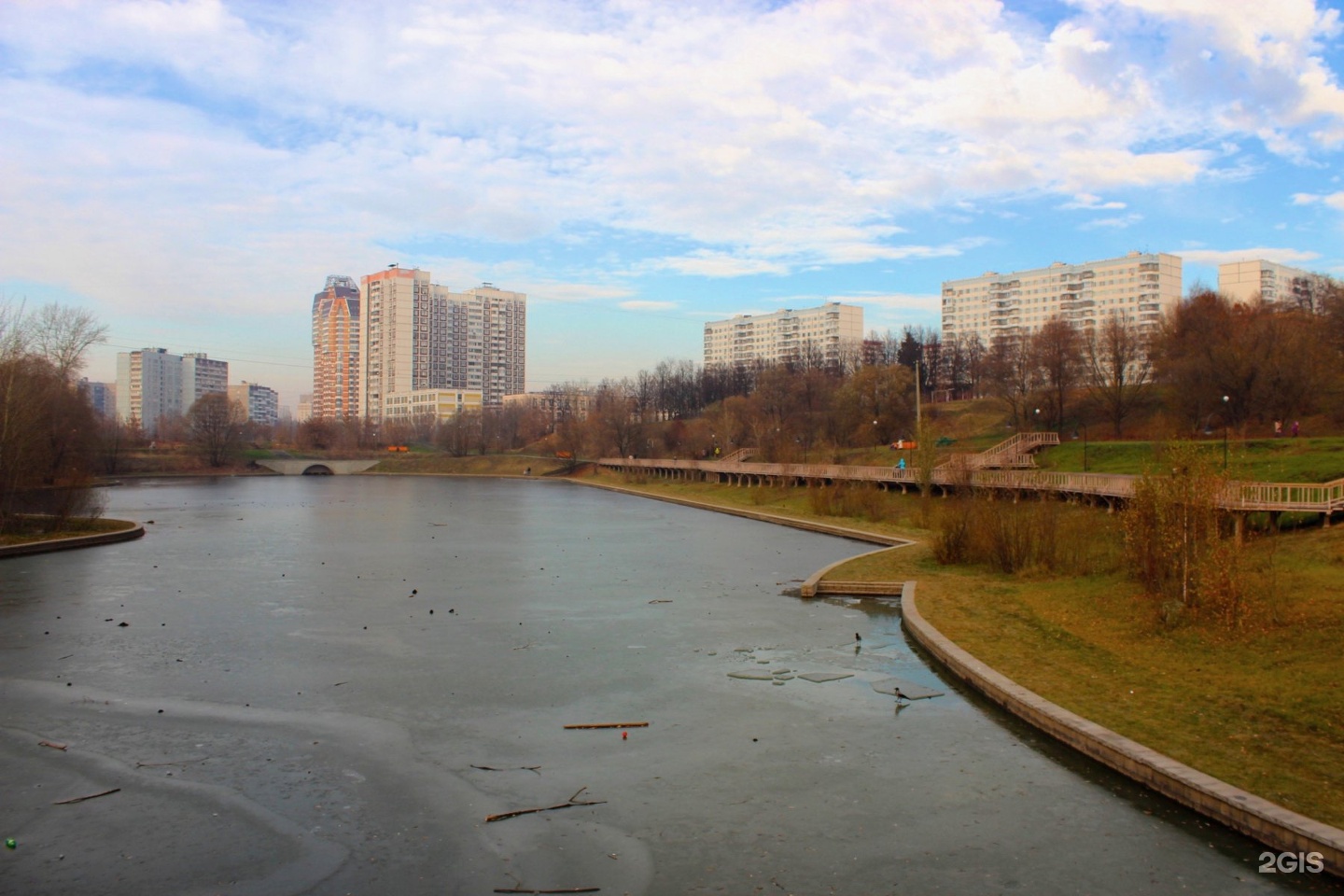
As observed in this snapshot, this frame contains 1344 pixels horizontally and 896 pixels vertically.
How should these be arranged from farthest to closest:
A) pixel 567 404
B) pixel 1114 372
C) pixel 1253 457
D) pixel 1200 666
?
pixel 567 404 → pixel 1114 372 → pixel 1253 457 → pixel 1200 666

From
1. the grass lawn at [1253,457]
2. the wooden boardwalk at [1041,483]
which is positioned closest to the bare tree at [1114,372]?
the grass lawn at [1253,457]

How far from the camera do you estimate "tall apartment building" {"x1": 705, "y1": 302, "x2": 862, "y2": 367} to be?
6796 inches

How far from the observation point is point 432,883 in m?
7.74

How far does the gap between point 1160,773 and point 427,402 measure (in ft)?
612

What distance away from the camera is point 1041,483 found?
35.6m

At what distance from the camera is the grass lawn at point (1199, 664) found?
9.62 meters

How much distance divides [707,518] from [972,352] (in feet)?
255

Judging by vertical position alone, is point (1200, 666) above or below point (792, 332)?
below

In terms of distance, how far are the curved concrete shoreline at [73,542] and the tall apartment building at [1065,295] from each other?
10683 cm

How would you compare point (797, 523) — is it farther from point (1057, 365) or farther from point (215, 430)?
point (215, 430)

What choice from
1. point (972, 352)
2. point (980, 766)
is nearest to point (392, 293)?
point (972, 352)

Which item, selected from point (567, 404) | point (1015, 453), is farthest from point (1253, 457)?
point (567, 404)

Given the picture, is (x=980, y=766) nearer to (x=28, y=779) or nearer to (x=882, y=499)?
(x=28, y=779)

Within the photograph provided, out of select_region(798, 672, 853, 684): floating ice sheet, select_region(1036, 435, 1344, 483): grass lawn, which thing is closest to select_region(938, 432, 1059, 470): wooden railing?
select_region(1036, 435, 1344, 483): grass lawn
